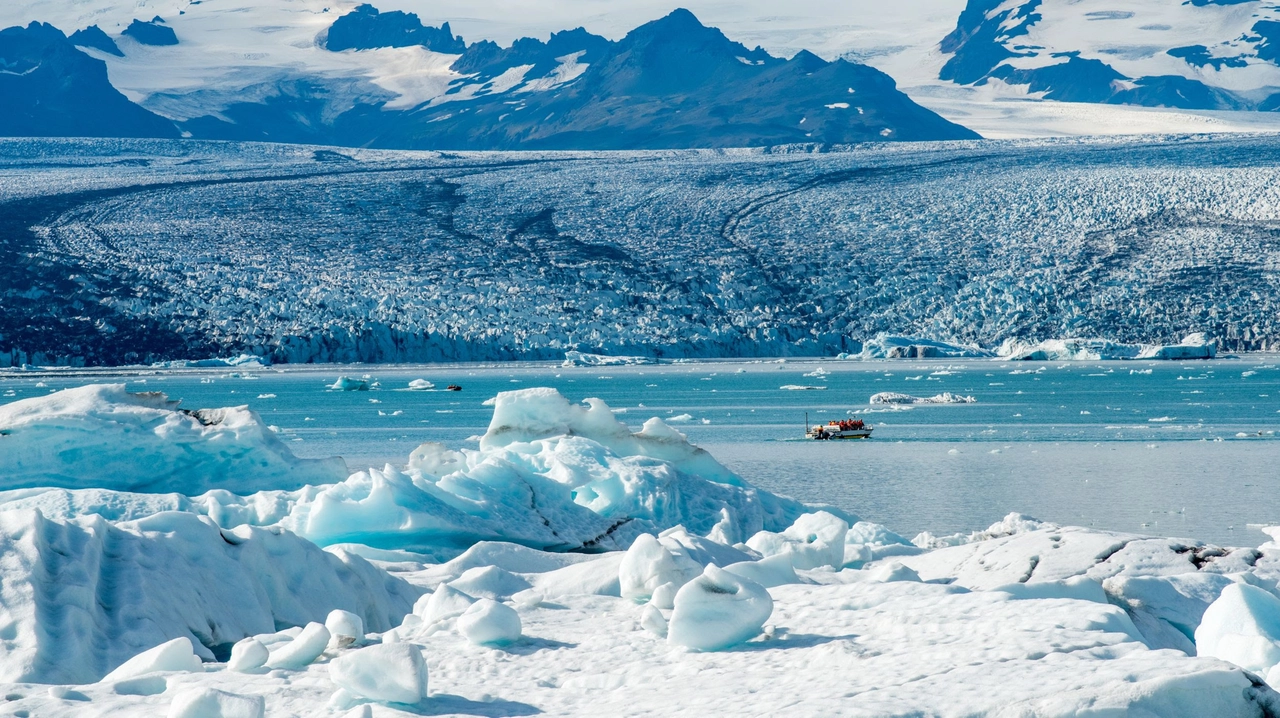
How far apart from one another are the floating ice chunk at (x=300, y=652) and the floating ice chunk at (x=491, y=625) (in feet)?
1.16

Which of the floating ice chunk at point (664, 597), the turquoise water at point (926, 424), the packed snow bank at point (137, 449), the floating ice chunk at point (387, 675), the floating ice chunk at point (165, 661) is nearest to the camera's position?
the floating ice chunk at point (387, 675)

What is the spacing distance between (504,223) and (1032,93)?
127m

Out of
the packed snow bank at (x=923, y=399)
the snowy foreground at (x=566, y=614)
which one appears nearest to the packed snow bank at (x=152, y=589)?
the snowy foreground at (x=566, y=614)

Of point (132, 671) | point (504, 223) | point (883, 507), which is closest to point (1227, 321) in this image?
point (504, 223)

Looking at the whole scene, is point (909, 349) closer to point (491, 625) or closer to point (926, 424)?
point (926, 424)

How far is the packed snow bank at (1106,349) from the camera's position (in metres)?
35.0

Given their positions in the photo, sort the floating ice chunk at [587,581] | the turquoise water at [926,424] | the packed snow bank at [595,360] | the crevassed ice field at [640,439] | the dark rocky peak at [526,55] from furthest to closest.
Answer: the dark rocky peak at [526,55] < the packed snow bank at [595,360] < the turquoise water at [926,424] < the floating ice chunk at [587,581] < the crevassed ice field at [640,439]

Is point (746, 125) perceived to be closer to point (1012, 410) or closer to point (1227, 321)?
point (1227, 321)

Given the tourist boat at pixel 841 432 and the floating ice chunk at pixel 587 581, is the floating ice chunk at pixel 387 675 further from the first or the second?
the tourist boat at pixel 841 432

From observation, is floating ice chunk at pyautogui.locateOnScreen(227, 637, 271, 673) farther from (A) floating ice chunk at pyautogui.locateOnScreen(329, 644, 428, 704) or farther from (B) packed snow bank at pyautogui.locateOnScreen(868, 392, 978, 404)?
(B) packed snow bank at pyautogui.locateOnScreen(868, 392, 978, 404)

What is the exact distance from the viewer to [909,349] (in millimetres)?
37031

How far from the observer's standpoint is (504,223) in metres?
46.0

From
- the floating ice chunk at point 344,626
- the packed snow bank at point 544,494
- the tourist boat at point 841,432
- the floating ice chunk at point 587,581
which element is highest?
the floating ice chunk at point 344,626

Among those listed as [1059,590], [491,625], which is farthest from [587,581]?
[1059,590]
